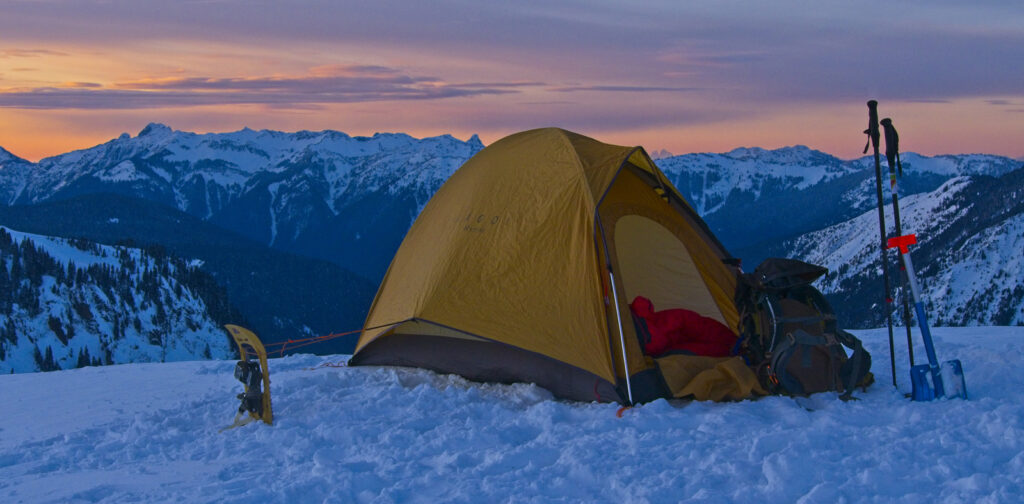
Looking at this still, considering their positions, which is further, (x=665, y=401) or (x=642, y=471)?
(x=665, y=401)

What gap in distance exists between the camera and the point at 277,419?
31.5 feet

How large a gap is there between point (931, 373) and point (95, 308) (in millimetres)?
165688

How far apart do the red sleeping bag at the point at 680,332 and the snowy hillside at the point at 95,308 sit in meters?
145

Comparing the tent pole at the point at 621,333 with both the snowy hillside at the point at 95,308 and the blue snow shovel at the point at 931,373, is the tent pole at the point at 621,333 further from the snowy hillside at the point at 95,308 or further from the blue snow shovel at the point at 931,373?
the snowy hillside at the point at 95,308

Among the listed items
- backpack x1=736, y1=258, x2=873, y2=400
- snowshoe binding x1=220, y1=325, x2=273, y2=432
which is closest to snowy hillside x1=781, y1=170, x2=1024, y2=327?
backpack x1=736, y1=258, x2=873, y2=400

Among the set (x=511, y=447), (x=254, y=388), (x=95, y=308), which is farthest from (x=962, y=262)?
(x=95, y=308)

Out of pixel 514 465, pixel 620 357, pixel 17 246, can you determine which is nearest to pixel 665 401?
pixel 620 357

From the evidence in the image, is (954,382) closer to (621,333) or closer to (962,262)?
(621,333)

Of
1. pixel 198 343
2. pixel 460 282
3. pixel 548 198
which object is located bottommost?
pixel 198 343

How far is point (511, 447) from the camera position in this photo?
817 cm

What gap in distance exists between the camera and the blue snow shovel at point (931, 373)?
364 inches

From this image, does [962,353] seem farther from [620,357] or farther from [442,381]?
[442,381]

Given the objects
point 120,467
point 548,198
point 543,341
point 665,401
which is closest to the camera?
point 120,467

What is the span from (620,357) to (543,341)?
3.42 feet
